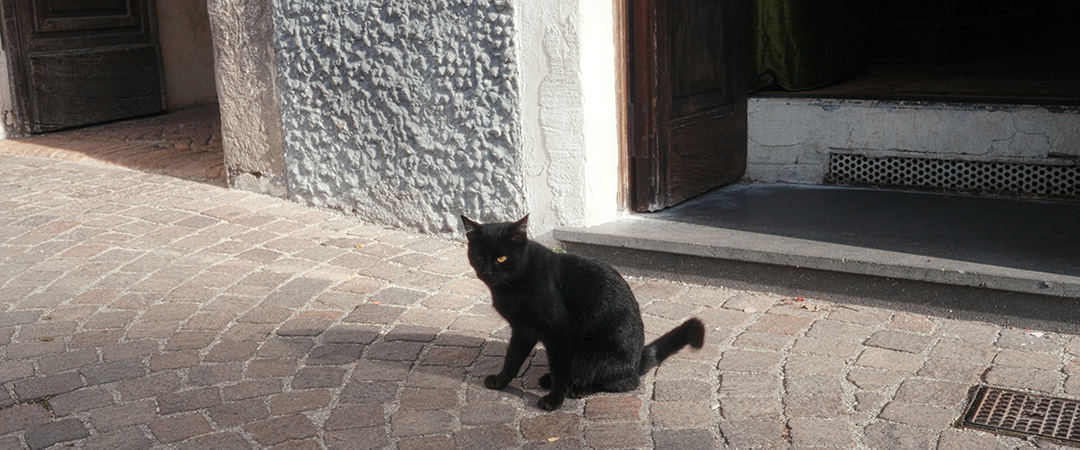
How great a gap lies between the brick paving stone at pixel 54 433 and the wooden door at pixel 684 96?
3068mm

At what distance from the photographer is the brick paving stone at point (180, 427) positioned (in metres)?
3.16

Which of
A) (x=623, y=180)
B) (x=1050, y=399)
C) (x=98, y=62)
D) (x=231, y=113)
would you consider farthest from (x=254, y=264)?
(x=98, y=62)

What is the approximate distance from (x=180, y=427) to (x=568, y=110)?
2526 millimetres

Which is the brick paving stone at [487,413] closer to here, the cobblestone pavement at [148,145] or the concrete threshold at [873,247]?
the concrete threshold at [873,247]

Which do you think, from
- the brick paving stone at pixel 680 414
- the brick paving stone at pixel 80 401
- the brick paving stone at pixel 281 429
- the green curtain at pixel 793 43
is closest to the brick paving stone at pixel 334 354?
the brick paving stone at pixel 281 429

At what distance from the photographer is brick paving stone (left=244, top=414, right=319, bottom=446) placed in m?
3.13

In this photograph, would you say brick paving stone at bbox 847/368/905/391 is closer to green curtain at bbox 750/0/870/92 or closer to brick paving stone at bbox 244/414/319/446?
brick paving stone at bbox 244/414/319/446

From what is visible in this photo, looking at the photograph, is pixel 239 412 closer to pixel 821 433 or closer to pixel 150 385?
pixel 150 385

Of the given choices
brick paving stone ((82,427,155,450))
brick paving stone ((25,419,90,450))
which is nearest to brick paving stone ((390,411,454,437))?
brick paving stone ((82,427,155,450))

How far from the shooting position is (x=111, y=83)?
29.5 feet

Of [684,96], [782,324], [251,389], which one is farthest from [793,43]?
[251,389]

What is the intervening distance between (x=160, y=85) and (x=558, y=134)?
601 cm

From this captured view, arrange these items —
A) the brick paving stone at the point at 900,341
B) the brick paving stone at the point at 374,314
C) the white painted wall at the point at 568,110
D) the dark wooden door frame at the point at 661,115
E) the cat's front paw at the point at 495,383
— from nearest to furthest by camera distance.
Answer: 1. the cat's front paw at the point at 495,383
2. the brick paving stone at the point at 900,341
3. the brick paving stone at the point at 374,314
4. the white painted wall at the point at 568,110
5. the dark wooden door frame at the point at 661,115

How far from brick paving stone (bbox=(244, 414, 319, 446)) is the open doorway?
431cm
